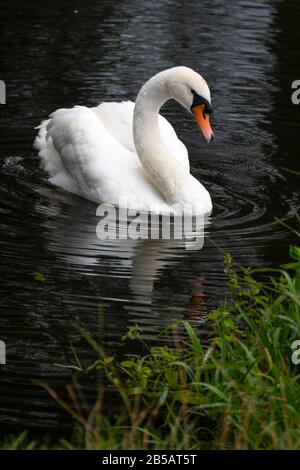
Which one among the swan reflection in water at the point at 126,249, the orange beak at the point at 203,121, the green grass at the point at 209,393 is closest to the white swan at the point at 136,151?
the orange beak at the point at 203,121

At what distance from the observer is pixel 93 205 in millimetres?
8656

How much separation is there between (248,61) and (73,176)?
4750 millimetres

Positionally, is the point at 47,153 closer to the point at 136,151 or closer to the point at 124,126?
the point at 124,126

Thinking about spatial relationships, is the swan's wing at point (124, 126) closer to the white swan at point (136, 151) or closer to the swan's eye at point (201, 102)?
the white swan at point (136, 151)

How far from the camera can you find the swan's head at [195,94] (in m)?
8.16

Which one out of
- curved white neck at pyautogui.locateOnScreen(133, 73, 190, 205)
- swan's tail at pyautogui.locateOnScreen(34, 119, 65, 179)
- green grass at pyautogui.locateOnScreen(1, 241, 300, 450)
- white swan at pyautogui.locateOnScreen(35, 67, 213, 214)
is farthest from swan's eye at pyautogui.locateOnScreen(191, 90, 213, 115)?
green grass at pyautogui.locateOnScreen(1, 241, 300, 450)

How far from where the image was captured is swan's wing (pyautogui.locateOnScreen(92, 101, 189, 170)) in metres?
9.12

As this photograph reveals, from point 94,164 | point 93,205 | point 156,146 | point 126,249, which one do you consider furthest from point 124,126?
point 126,249

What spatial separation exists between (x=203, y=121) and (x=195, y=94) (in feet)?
0.68

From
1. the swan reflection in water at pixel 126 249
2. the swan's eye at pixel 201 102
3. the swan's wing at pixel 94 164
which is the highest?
the swan's eye at pixel 201 102

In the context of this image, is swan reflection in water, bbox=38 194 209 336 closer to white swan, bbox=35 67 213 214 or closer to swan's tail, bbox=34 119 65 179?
white swan, bbox=35 67 213 214

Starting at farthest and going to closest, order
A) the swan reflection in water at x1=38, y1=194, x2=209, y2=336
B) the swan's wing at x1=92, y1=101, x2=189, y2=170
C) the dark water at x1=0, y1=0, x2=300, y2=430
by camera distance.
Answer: the swan's wing at x1=92, y1=101, x2=189, y2=170, the swan reflection in water at x1=38, y1=194, x2=209, y2=336, the dark water at x1=0, y1=0, x2=300, y2=430

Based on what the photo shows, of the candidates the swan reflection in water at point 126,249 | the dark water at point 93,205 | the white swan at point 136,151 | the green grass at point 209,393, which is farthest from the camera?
the white swan at point 136,151
